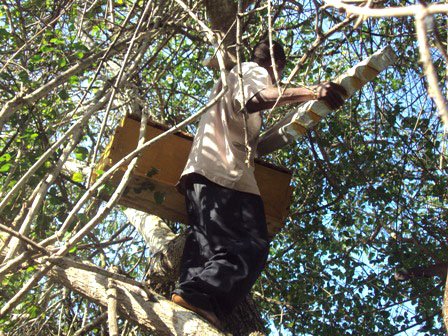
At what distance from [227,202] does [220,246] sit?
0.23 meters

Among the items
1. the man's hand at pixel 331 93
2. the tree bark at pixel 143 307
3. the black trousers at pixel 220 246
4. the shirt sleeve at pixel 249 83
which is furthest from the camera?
the shirt sleeve at pixel 249 83

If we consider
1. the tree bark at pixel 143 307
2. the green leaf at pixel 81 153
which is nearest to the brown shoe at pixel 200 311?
the tree bark at pixel 143 307

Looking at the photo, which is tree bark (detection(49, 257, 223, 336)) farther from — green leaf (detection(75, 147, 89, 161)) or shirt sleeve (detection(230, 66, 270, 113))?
shirt sleeve (detection(230, 66, 270, 113))

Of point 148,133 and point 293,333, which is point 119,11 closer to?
point 148,133

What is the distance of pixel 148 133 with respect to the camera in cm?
341

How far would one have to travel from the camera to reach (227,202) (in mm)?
3213

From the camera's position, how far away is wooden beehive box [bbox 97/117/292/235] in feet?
11.0

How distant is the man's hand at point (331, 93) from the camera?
3061mm

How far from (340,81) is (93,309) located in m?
2.49

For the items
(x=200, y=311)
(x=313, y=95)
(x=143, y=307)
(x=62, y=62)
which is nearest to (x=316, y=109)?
(x=313, y=95)

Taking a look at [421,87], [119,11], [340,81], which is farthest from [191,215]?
[119,11]

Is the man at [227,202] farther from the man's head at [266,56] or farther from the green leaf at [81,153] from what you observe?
the green leaf at [81,153]

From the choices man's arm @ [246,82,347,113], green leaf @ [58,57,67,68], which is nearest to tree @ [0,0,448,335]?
green leaf @ [58,57,67,68]

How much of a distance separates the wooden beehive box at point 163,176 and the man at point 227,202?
0.12 metres
